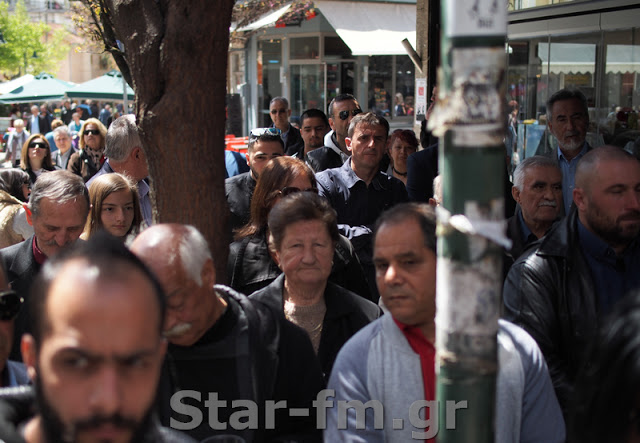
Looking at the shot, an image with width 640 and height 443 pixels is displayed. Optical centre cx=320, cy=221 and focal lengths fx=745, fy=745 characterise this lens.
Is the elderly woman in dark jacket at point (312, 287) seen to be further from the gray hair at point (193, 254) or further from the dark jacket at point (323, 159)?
the dark jacket at point (323, 159)

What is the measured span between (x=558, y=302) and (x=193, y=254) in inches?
65.9

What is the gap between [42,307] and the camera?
5.96 ft

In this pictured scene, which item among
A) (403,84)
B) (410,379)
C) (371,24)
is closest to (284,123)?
→ (410,379)

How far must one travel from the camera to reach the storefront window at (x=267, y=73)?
80.0 feet

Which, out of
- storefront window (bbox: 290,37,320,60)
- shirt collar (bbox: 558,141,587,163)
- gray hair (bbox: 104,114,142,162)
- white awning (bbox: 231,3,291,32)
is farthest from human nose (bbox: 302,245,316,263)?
storefront window (bbox: 290,37,320,60)

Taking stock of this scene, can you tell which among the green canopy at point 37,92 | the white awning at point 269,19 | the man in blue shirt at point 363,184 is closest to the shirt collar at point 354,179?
the man in blue shirt at point 363,184

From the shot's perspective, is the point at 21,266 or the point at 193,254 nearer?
the point at 193,254

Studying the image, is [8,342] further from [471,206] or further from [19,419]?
[471,206]

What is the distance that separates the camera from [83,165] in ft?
28.5

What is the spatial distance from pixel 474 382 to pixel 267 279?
2.47m

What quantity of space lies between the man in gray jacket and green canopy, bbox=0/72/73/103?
1034 inches

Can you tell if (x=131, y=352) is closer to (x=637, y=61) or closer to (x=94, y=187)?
(x=94, y=187)

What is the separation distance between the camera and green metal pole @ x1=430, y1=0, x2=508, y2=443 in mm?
1591

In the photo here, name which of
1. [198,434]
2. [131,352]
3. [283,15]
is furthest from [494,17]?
[283,15]
